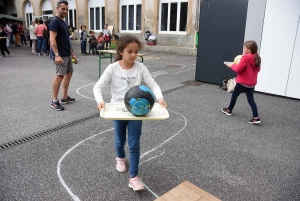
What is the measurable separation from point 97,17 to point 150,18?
6521 millimetres

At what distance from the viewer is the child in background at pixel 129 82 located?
7.88 feet

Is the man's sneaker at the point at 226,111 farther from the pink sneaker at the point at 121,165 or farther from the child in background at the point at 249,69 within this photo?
the pink sneaker at the point at 121,165

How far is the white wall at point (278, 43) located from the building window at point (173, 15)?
425 inches

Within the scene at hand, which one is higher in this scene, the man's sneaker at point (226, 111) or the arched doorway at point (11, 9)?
the arched doorway at point (11, 9)

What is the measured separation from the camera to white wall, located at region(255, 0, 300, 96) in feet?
19.3

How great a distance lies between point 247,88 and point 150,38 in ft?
44.1

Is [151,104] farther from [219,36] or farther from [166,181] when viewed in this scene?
[219,36]

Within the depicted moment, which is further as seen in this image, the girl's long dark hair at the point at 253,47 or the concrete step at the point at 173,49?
the concrete step at the point at 173,49

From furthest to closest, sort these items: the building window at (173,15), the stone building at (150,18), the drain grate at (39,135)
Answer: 1. the building window at (173,15)
2. the stone building at (150,18)
3. the drain grate at (39,135)

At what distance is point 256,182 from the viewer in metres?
2.78

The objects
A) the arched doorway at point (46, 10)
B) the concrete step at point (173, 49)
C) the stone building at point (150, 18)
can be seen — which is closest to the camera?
the concrete step at point (173, 49)

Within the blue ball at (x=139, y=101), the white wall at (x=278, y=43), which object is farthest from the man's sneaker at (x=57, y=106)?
the white wall at (x=278, y=43)

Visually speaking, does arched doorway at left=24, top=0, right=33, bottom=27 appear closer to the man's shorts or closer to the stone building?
the stone building

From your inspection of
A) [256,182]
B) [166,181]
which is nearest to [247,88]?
[256,182]
